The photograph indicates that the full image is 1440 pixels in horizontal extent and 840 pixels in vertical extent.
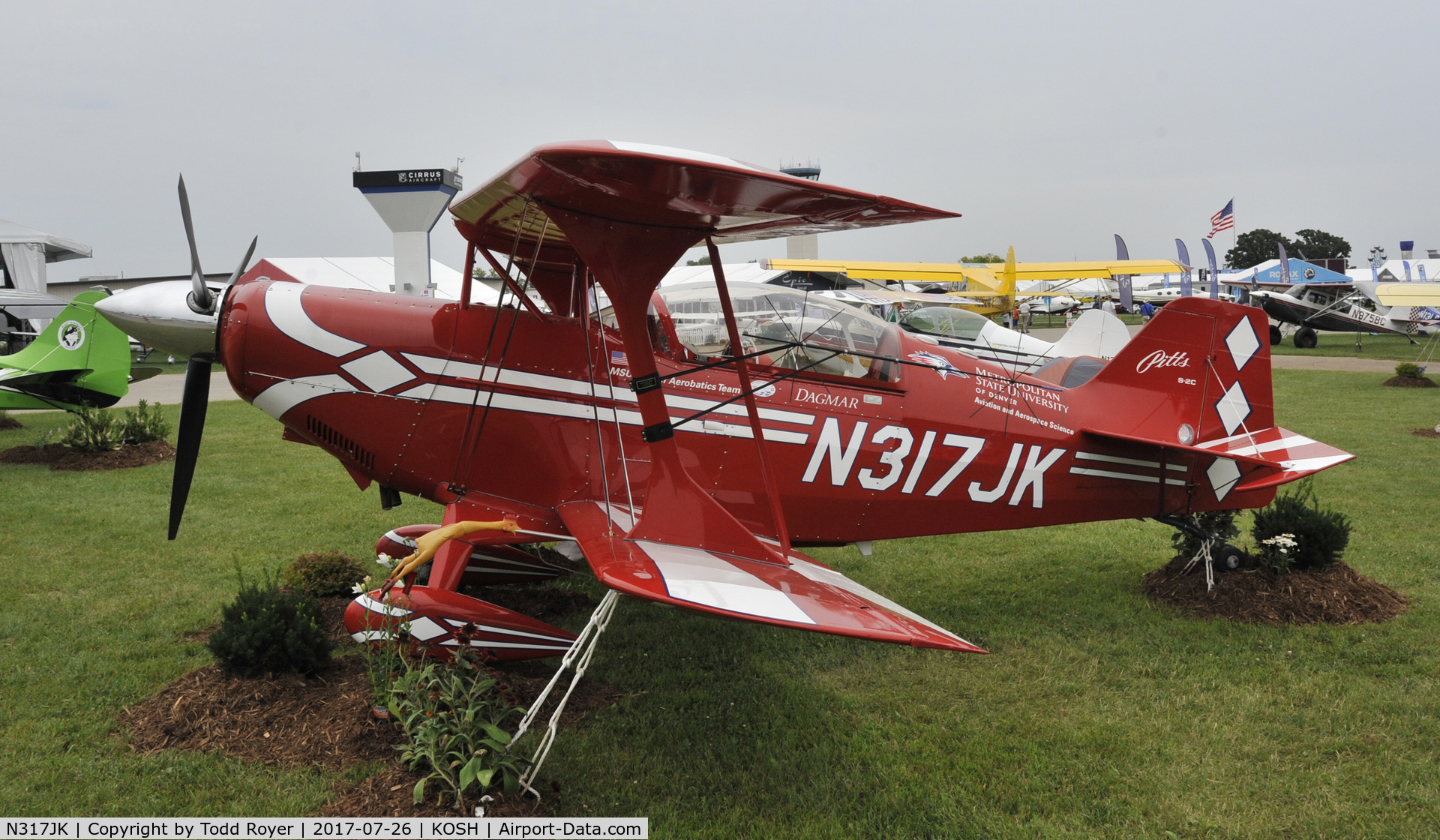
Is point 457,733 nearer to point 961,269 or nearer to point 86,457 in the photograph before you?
point 86,457

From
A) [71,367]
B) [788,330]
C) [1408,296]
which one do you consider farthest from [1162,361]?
[1408,296]

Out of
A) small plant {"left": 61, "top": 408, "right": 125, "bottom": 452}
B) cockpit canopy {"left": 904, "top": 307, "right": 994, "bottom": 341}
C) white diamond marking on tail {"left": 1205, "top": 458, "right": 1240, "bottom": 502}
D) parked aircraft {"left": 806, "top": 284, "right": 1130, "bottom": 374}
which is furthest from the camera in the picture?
cockpit canopy {"left": 904, "top": 307, "right": 994, "bottom": 341}

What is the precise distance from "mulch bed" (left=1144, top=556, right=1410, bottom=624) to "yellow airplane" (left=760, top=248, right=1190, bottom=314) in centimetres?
1920

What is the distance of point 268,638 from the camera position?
4.32 meters

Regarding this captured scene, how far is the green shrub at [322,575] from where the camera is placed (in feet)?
19.7

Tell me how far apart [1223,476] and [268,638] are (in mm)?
6199

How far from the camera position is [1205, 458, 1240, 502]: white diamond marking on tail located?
6004 millimetres

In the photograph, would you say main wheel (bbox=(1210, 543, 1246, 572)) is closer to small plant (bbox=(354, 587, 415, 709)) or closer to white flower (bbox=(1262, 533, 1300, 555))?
white flower (bbox=(1262, 533, 1300, 555))

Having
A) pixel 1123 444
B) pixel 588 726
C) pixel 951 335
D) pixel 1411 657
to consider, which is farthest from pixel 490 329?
pixel 951 335

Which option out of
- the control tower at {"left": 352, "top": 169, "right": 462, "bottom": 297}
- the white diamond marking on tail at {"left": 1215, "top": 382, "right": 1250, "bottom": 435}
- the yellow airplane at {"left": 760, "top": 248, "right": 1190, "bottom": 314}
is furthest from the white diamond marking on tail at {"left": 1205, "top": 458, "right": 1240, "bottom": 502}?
the control tower at {"left": 352, "top": 169, "right": 462, "bottom": 297}

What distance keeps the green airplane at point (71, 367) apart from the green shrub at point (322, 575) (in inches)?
352

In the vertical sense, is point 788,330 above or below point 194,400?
above

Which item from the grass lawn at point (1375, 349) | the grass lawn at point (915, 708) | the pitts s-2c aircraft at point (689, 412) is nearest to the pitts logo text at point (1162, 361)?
the pitts s-2c aircraft at point (689, 412)

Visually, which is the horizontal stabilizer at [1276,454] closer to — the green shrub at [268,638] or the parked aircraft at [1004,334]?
the parked aircraft at [1004,334]
